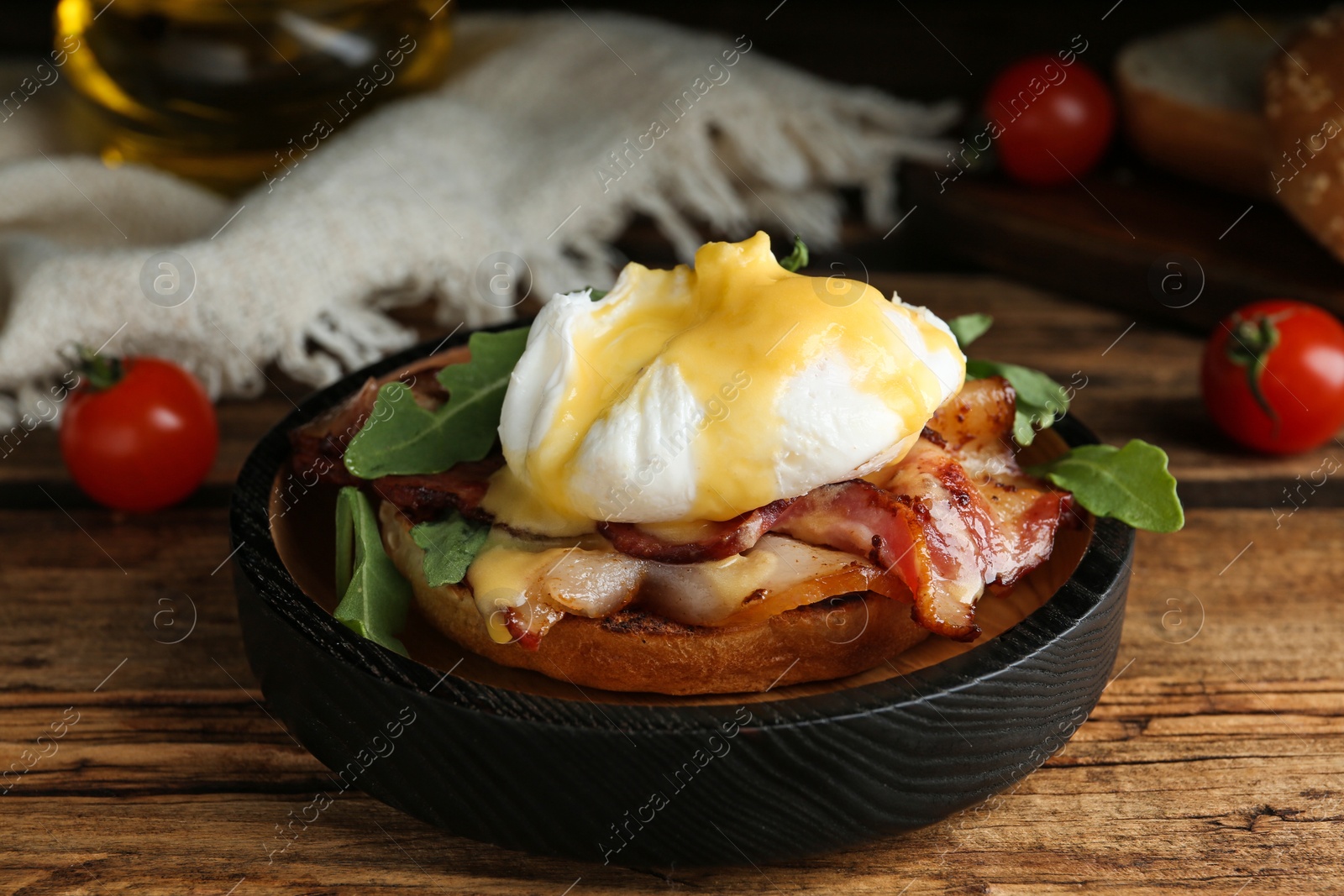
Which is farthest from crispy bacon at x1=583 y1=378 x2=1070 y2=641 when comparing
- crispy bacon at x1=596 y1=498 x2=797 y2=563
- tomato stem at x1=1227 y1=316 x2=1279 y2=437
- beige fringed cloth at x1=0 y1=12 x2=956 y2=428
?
beige fringed cloth at x1=0 y1=12 x2=956 y2=428

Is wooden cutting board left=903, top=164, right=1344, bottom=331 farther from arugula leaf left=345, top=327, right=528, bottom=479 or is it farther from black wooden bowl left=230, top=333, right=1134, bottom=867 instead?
arugula leaf left=345, top=327, right=528, bottom=479

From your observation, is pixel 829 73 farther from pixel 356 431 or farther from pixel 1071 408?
pixel 356 431

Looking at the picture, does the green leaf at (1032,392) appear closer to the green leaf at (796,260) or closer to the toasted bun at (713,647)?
the green leaf at (796,260)

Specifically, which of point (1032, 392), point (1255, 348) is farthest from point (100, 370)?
point (1255, 348)

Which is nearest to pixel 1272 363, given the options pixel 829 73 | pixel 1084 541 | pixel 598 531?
pixel 1084 541

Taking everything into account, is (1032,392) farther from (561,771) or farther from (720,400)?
(561,771)

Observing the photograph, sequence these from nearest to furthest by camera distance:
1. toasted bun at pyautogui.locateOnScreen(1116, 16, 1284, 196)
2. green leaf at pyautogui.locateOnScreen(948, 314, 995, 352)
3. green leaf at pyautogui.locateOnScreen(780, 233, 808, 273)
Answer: green leaf at pyautogui.locateOnScreen(780, 233, 808, 273) → green leaf at pyautogui.locateOnScreen(948, 314, 995, 352) → toasted bun at pyautogui.locateOnScreen(1116, 16, 1284, 196)
